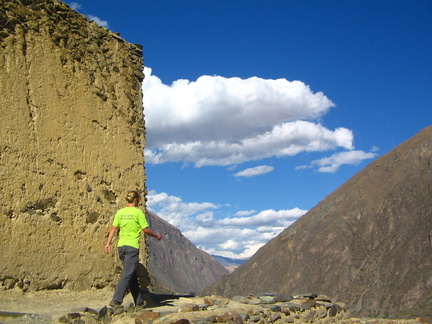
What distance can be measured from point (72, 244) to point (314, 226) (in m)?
68.3

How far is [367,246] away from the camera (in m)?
63.2

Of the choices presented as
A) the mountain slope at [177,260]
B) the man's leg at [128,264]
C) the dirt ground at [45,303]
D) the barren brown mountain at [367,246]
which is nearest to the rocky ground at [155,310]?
the dirt ground at [45,303]

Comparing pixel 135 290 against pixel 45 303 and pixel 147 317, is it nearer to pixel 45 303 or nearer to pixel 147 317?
pixel 147 317

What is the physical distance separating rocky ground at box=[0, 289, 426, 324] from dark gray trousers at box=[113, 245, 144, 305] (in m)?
0.14

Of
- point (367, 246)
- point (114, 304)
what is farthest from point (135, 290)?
point (367, 246)

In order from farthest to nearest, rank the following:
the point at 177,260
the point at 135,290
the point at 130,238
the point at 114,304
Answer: the point at 177,260, the point at 135,290, the point at 130,238, the point at 114,304

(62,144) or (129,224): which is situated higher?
(62,144)

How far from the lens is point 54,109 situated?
6562 millimetres

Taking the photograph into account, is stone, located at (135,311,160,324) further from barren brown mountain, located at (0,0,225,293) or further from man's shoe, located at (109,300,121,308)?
barren brown mountain, located at (0,0,225,293)

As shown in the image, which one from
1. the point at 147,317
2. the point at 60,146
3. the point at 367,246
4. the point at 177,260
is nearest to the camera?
the point at 147,317

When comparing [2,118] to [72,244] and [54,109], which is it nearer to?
[54,109]

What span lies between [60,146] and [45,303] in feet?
6.54

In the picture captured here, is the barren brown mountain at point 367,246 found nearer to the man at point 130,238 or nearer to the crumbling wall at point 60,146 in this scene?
the crumbling wall at point 60,146

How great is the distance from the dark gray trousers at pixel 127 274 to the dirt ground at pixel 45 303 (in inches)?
12.6
